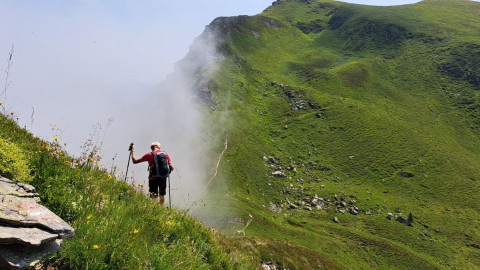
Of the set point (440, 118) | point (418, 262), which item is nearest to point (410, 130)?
point (440, 118)

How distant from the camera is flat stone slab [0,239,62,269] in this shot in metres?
3.25

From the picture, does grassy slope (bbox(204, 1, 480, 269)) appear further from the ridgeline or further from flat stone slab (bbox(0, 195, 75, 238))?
flat stone slab (bbox(0, 195, 75, 238))

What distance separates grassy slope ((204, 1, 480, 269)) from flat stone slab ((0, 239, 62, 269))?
1100 inches

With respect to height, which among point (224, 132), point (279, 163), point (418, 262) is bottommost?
point (418, 262)

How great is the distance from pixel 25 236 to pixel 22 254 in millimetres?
216

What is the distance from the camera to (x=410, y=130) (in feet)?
404

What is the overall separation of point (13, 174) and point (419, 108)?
552ft

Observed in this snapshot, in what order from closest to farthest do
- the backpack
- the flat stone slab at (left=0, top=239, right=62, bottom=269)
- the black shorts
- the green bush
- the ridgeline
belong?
the flat stone slab at (left=0, top=239, right=62, bottom=269)
the green bush
the ridgeline
the backpack
the black shorts

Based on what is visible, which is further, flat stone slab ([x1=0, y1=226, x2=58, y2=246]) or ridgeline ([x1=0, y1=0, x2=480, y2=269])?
ridgeline ([x1=0, y1=0, x2=480, y2=269])

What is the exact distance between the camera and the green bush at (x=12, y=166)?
15.7ft

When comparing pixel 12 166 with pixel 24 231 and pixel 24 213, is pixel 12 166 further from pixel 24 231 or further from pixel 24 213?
pixel 24 231

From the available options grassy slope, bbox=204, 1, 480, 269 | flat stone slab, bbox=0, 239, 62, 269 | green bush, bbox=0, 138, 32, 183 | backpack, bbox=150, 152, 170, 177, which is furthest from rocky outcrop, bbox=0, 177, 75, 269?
grassy slope, bbox=204, 1, 480, 269

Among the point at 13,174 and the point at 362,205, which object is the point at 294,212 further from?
the point at 13,174

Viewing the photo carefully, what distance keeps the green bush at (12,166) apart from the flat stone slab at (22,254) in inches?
71.5
